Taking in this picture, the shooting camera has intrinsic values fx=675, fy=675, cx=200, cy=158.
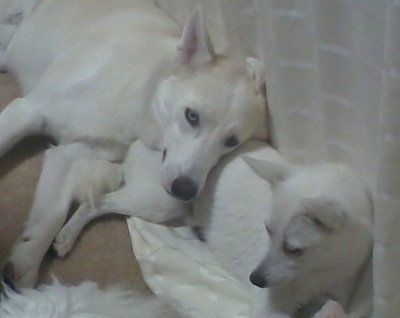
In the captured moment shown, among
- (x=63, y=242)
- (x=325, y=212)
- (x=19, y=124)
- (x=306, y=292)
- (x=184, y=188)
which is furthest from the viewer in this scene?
(x=19, y=124)

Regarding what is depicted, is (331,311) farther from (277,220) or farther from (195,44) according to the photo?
(195,44)

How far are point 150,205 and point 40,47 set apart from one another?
59 cm

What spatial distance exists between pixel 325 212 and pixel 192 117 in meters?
0.44

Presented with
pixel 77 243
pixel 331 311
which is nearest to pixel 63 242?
pixel 77 243

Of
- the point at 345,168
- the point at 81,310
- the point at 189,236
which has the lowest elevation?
the point at 189,236

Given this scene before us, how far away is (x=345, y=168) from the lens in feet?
3.99

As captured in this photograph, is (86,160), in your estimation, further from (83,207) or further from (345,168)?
(345,168)

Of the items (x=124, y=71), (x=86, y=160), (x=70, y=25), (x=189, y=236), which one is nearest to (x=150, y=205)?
(x=189, y=236)

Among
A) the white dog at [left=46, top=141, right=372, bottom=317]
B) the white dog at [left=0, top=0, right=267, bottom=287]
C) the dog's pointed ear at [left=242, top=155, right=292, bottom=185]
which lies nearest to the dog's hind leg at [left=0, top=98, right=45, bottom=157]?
the white dog at [left=0, top=0, right=267, bottom=287]

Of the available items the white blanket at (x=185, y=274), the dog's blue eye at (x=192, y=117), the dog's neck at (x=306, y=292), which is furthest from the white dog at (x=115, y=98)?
the dog's neck at (x=306, y=292)

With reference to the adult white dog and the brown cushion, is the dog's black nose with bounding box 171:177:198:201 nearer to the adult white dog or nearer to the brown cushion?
the adult white dog

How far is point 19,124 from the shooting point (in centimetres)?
162

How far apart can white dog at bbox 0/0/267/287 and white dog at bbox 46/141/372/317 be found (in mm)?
56

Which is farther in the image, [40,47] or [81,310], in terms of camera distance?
[40,47]
